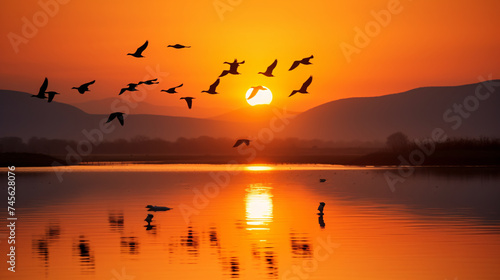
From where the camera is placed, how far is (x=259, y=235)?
28984 mm

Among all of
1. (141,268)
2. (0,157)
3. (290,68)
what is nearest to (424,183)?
(290,68)

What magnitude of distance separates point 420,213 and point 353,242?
10.4 metres

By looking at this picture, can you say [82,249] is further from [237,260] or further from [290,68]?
[290,68]

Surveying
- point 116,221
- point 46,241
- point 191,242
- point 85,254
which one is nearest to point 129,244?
point 191,242

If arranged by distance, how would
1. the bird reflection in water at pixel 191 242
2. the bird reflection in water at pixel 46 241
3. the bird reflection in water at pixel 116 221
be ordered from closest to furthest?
the bird reflection in water at pixel 46 241 → the bird reflection in water at pixel 191 242 → the bird reflection in water at pixel 116 221

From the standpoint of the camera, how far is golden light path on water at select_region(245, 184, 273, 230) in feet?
107

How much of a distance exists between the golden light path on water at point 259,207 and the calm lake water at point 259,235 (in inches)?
2.1

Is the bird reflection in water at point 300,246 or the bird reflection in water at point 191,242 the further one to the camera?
the bird reflection in water at point 191,242

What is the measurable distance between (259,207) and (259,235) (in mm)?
10923

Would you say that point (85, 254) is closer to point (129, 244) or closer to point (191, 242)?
point (129, 244)

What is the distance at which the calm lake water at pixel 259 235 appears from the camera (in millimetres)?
22219

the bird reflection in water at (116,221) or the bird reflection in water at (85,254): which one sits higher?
the bird reflection in water at (116,221)

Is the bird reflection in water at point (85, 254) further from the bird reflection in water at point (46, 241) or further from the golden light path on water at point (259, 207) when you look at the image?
the golden light path on water at point (259, 207)

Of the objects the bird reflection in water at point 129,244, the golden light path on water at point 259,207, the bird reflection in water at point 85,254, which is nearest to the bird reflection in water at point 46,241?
the bird reflection in water at point 85,254
